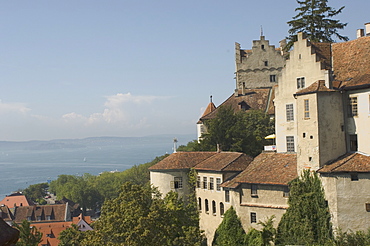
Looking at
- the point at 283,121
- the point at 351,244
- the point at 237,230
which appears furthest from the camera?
the point at 283,121

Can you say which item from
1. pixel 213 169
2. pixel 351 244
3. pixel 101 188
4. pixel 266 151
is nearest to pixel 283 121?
pixel 266 151

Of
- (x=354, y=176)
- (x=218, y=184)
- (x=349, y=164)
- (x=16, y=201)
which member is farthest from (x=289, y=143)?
(x=16, y=201)

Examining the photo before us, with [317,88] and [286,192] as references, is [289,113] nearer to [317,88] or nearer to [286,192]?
[317,88]

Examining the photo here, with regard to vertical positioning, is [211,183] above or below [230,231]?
above

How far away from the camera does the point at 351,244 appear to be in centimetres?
3362

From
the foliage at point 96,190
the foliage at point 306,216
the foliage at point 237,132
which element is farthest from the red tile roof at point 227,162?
the foliage at point 96,190

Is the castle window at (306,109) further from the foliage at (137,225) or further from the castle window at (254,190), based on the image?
the foliage at (137,225)

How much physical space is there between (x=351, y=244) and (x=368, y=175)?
4.94 meters

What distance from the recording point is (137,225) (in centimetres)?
3628

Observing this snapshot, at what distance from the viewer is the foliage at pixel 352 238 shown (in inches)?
1323

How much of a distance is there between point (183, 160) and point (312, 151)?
19504 millimetres

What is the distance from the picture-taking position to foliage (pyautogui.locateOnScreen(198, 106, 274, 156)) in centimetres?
5469

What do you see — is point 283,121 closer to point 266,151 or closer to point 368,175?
point 266,151

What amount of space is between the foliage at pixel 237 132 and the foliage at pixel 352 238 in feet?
68.3
